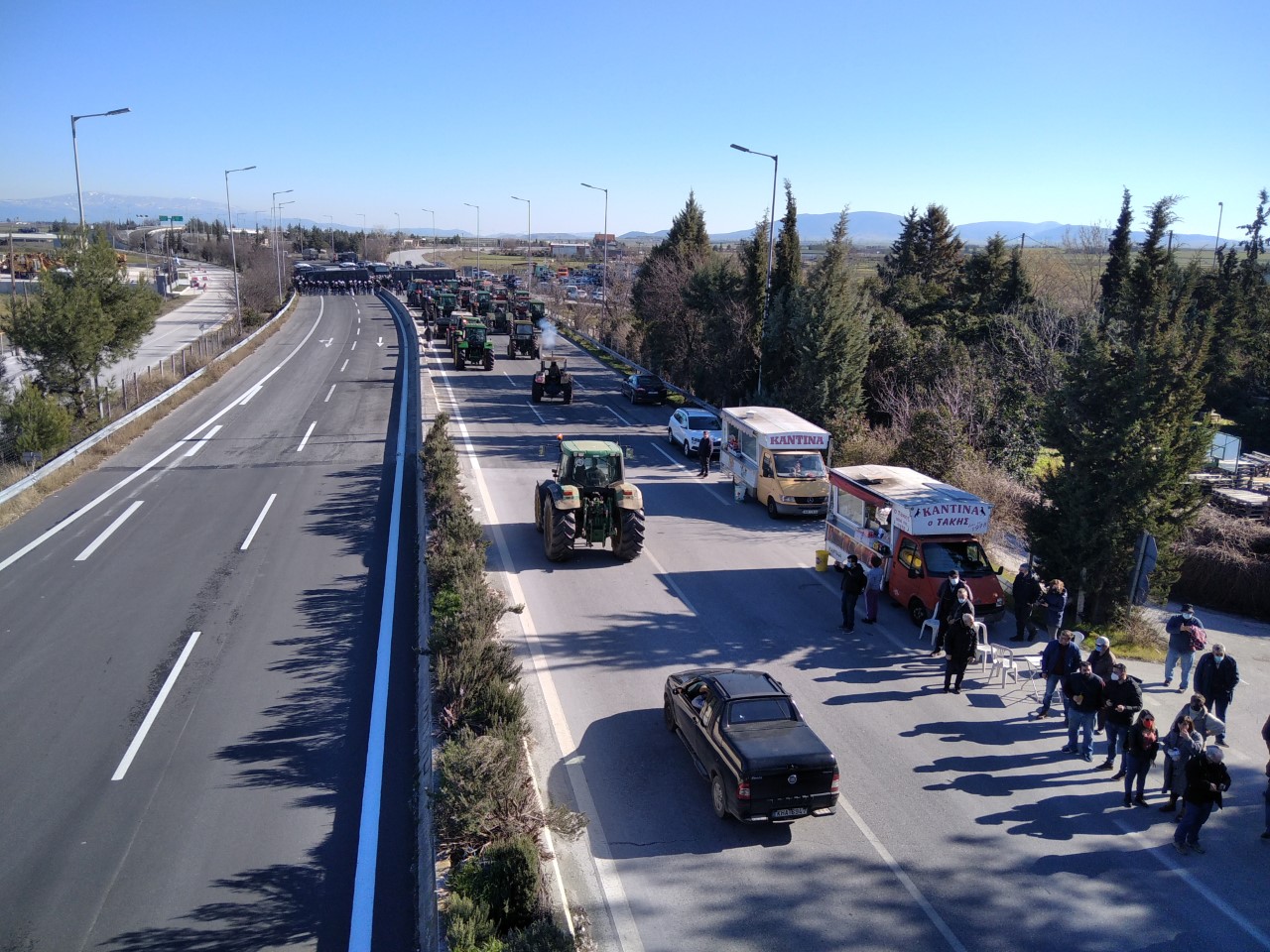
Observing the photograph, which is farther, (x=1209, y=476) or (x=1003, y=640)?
(x=1209, y=476)

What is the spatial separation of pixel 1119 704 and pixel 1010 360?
25662 millimetres

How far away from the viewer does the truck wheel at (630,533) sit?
1958 centimetres

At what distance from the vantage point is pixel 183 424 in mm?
33438

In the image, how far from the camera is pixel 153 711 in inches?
495

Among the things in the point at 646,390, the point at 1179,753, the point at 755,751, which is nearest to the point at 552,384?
the point at 646,390

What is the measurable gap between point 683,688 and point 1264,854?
21.7 feet

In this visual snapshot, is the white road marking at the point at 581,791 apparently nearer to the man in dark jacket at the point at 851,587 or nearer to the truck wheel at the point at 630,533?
the truck wheel at the point at 630,533

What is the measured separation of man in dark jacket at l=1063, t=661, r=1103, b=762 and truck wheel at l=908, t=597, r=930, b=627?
4.20 metres

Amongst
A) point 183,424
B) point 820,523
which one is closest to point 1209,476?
point 820,523

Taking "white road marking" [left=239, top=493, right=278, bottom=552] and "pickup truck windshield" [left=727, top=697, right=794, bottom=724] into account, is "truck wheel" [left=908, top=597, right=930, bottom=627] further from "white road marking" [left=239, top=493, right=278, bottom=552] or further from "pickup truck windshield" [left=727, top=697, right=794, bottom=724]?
"white road marking" [left=239, top=493, right=278, bottom=552]

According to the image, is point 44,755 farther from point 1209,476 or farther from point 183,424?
point 1209,476

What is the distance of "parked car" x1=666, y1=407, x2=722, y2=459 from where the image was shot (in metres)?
31.3

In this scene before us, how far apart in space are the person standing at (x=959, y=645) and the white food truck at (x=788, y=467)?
9575 mm

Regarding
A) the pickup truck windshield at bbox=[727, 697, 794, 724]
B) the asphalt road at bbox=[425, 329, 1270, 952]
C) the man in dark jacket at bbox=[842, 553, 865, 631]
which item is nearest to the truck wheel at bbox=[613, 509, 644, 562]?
the asphalt road at bbox=[425, 329, 1270, 952]
